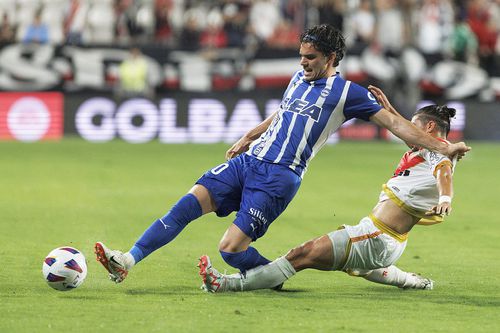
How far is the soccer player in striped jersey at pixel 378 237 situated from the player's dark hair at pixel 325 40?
450 millimetres

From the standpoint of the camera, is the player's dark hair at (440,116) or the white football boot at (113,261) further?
the player's dark hair at (440,116)

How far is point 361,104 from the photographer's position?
8062mm

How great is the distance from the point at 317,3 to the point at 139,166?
364 inches

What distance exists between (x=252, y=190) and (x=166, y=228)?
0.72 metres

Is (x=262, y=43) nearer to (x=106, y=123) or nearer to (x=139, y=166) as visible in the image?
(x=106, y=123)

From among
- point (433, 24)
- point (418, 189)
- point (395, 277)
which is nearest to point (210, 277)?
point (395, 277)

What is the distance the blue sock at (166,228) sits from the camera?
8.09 metres

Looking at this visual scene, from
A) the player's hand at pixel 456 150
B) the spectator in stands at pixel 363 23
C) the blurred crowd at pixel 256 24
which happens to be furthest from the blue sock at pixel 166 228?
the spectator in stands at pixel 363 23

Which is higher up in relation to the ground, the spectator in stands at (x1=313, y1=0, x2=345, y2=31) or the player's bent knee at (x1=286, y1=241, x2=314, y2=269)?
the player's bent knee at (x1=286, y1=241, x2=314, y2=269)

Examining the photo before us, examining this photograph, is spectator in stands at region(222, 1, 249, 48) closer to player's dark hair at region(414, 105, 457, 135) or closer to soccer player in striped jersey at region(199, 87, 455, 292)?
player's dark hair at region(414, 105, 457, 135)

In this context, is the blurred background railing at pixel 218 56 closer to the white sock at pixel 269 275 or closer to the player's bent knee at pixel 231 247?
the white sock at pixel 269 275

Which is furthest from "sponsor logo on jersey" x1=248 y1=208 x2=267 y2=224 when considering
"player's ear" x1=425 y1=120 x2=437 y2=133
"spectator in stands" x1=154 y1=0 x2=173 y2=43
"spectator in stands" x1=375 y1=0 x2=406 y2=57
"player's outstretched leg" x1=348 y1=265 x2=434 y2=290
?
"spectator in stands" x1=375 y1=0 x2=406 y2=57

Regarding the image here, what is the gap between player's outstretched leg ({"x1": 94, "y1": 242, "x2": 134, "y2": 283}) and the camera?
7.73 metres

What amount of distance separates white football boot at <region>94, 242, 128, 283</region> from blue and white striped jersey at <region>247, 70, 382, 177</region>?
135 cm
